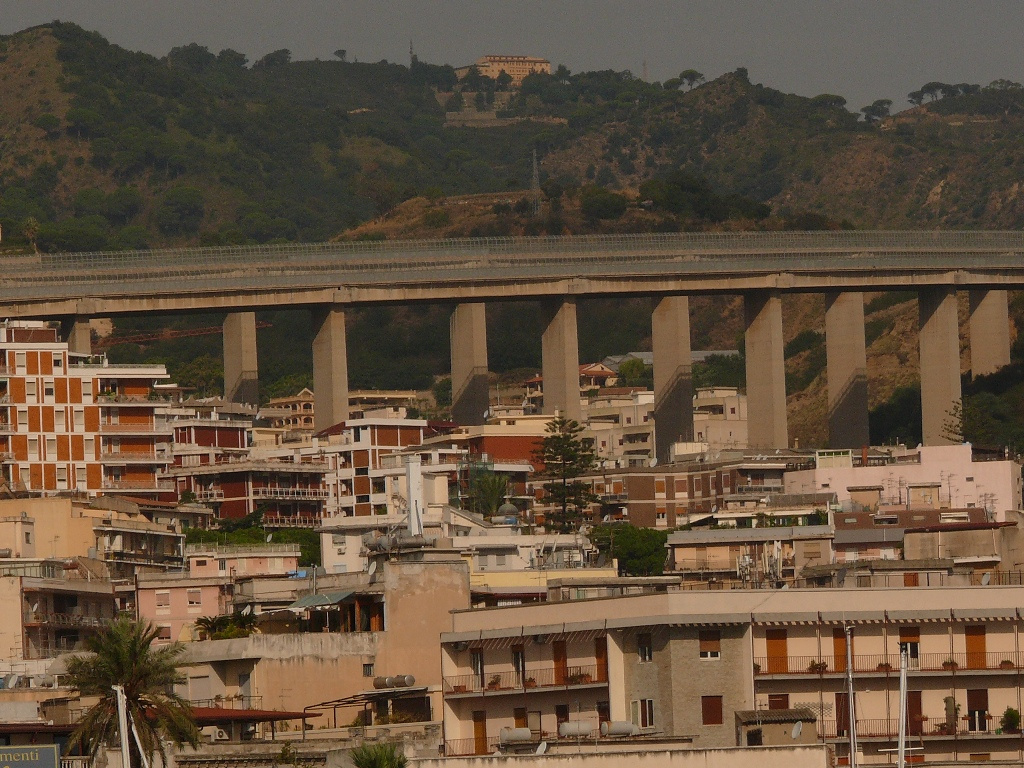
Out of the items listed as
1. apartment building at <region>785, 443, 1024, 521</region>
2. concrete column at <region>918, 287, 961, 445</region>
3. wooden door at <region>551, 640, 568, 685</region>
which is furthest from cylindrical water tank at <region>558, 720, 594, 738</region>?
concrete column at <region>918, 287, 961, 445</region>

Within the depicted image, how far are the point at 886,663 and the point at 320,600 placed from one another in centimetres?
1389

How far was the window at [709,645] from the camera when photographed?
40.2 m

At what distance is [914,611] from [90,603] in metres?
25.7

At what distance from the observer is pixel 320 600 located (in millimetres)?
51156

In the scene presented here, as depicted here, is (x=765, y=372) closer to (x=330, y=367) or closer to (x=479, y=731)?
(x=330, y=367)

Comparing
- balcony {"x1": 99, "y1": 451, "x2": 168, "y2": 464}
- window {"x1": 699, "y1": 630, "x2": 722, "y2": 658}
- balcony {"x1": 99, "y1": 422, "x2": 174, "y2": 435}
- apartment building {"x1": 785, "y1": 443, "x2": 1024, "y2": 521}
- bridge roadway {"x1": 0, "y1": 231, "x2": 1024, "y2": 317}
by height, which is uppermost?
bridge roadway {"x1": 0, "y1": 231, "x2": 1024, "y2": 317}

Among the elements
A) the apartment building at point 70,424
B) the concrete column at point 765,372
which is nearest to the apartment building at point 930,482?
the concrete column at point 765,372

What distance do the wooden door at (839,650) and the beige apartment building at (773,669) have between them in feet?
0.06

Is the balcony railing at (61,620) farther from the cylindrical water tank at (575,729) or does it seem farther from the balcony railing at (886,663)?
the balcony railing at (886,663)

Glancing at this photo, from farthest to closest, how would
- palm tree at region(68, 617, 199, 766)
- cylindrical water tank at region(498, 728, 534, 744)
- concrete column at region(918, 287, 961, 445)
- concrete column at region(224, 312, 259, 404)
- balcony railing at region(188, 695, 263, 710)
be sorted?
concrete column at region(224, 312, 259, 404) → concrete column at region(918, 287, 961, 445) → balcony railing at region(188, 695, 263, 710) → palm tree at region(68, 617, 199, 766) → cylindrical water tank at region(498, 728, 534, 744)

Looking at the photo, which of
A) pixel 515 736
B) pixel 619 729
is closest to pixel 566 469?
pixel 515 736

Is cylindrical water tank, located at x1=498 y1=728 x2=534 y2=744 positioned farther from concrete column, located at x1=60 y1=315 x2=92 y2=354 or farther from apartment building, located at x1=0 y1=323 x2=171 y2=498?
concrete column, located at x1=60 y1=315 x2=92 y2=354

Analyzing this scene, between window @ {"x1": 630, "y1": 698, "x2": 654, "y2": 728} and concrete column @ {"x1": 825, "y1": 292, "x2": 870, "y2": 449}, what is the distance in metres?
77.3

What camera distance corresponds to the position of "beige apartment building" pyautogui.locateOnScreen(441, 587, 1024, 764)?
40.0 meters
